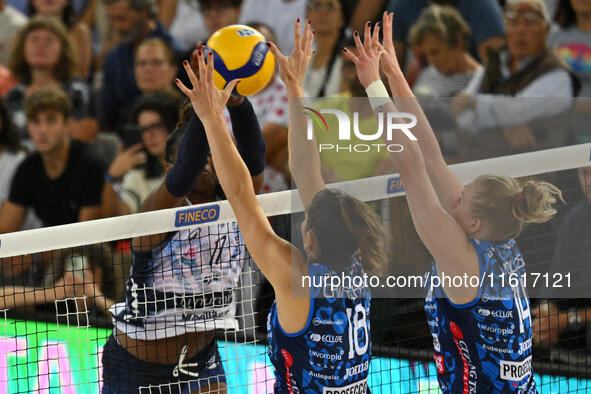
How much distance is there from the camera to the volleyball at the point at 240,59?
3764mm

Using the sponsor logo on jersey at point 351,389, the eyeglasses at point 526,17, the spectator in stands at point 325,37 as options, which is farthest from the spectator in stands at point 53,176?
the sponsor logo on jersey at point 351,389

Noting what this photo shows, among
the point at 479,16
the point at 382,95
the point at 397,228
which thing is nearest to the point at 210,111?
the point at 382,95

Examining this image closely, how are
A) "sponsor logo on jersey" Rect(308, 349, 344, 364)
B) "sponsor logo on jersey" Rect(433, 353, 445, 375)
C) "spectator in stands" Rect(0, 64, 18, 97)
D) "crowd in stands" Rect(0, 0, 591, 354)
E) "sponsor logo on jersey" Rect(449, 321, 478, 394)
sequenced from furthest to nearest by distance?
"spectator in stands" Rect(0, 64, 18, 97) → "crowd in stands" Rect(0, 0, 591, 354) → "sponsor logo on jersey" Rect(433, 353, 445, 375) → "sponsor logo on jersey" Rect(449, 321, 478, 394) → "sponsor logo on jersey" Rect(308, 349, 344, 364)

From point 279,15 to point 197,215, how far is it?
4.01 m

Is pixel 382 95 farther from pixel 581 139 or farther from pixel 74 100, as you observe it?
pixel 74 100

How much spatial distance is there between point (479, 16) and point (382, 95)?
364cm

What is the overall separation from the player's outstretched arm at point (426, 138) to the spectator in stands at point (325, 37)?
3.42 metres

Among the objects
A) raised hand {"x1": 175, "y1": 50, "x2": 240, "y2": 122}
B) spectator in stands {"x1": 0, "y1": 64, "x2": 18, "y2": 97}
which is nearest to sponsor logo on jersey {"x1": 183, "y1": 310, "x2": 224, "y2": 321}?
raised hand {"x1": 175, "y1": 50, "x2": 240, "y2": 122}

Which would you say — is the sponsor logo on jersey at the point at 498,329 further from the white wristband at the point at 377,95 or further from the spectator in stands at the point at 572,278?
the white wristband at the point at 377,95

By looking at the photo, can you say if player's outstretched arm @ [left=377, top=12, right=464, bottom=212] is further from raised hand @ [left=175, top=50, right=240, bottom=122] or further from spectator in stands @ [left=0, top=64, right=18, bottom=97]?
spectator in stands @ [left=0, top=64, right=18, bottom=97]

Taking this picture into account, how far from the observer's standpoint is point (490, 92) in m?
6.30

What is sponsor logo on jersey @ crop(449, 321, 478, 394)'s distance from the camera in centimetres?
346

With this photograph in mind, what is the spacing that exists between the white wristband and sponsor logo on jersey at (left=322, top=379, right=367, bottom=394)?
1.09m

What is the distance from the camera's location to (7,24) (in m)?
9.11
